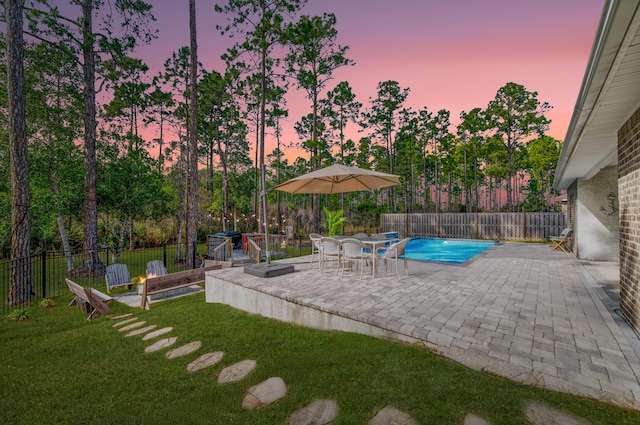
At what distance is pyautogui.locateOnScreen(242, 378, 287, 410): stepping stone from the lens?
2250mm

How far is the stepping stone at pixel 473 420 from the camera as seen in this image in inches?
71.6

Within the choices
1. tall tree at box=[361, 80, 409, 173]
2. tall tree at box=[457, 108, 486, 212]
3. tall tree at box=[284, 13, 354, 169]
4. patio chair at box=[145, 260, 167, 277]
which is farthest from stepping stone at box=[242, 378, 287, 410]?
tall tree at box=[457, 108, 486, 212]

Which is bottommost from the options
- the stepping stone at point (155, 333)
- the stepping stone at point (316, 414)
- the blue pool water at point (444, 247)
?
the blue pool water at point (444, 247)

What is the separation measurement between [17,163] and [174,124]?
14305 mm

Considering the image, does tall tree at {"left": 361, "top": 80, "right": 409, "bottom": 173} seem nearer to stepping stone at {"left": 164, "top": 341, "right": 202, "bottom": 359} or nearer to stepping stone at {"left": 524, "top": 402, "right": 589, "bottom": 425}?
stepping stone at {"left": 164, "top": 341, "right": 202, "bottom": 359}

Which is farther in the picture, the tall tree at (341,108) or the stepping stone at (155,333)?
the tall tree at (341,108)

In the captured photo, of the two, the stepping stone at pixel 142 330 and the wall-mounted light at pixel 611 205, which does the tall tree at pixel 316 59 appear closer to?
the wall-mounted light at pixel 611 205

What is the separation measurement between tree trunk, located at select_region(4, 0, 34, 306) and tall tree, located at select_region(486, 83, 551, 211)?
28.7 m

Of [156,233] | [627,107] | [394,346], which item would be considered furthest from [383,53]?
[156,233]

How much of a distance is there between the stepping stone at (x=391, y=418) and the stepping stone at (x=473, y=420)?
0.34m

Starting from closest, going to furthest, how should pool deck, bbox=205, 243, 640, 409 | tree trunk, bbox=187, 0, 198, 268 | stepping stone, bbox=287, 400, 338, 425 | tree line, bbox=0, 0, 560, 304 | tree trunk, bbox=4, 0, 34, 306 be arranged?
stepping stone, bbox=287, 400, 338, 425, pool deck, bbox=205, 243, 640, 409, tree trunk, bbox=4, 0, 34, 306, tree line, bbox=0, 0, 560, 304, tree trunk, bbox=187, 0, 198, 268

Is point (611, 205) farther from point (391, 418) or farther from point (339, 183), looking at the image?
point (391, 418)

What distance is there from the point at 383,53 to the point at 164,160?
762 inches

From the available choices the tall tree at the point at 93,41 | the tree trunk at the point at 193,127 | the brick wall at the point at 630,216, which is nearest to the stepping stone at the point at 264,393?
the brick wall at the point at 630,216
